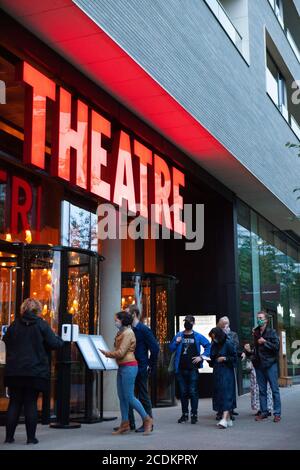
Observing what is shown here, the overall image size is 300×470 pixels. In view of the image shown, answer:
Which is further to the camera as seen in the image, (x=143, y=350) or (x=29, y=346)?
(x=143, y=350)

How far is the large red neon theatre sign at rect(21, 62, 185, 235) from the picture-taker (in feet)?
32.7

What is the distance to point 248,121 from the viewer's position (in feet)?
56.1

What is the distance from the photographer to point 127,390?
8.91 m

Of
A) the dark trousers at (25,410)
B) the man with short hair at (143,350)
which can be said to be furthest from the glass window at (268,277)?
the dark trousers at (25,410)

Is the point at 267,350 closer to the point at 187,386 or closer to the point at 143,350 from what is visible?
the point at 187,386

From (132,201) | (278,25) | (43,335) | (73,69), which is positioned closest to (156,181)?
(132,201)

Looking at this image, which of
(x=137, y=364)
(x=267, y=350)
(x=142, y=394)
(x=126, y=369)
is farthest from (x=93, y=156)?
(x=267, y=350)

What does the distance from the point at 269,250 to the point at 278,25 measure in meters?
7.58

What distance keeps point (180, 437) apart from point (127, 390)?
0.98 m

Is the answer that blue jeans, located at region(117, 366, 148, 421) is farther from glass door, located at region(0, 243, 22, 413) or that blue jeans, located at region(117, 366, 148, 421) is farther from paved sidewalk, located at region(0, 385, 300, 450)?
glass door, located at region(0, 243, 22, 413)

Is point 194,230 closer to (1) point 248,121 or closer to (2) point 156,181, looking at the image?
(1) point 248,121

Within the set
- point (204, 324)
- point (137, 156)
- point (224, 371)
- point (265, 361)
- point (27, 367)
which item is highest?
point (137, 156)

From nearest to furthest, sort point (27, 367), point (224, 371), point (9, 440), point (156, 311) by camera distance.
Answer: point (27, 367) → point (9, 440) → point (224, 371) → point (156, 311)

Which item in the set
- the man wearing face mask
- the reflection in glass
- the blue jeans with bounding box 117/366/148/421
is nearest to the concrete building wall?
the reflection in glass
